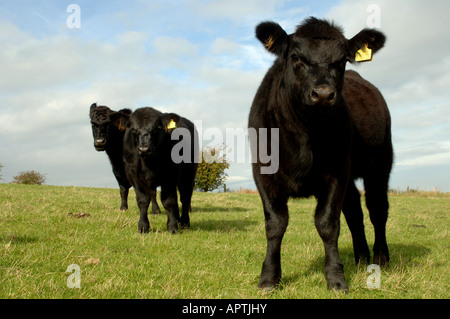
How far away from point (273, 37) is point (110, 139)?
8605 mm

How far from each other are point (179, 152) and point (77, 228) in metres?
2.65

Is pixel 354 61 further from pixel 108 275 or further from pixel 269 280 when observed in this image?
pixel 108 275

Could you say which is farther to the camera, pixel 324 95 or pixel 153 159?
pixel 153 159

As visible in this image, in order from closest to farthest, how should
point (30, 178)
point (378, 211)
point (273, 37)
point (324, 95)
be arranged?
point (324, 95) < point (273, 37) < point (378, 211) < point (30, 178)

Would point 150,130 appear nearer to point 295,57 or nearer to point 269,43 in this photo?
point 269,43

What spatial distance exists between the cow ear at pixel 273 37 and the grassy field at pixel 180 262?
248 centimetres

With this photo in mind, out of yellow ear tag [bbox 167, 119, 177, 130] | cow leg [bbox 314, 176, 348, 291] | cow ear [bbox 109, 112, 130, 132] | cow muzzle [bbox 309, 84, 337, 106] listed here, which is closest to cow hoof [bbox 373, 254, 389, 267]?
cow leg [bbox 314, 176, 348, 291]

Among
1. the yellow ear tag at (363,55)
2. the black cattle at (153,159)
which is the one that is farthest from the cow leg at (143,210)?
the yellow ear tag at (363,55)

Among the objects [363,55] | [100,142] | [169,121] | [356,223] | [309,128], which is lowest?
[356,223]

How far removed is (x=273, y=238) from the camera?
404cm

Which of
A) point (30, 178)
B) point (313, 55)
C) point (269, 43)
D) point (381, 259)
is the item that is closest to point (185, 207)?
point (381, 259)

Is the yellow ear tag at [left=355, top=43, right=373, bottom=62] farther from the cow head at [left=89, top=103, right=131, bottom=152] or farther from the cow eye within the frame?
the cow head at [left=89, top=103, right=131, bottom=152]

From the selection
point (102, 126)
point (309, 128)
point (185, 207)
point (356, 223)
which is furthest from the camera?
point (102, 126)

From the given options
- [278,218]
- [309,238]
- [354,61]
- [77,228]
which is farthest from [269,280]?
[77,228]
